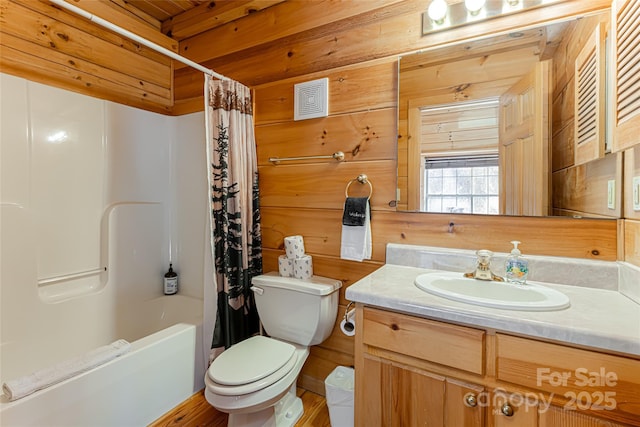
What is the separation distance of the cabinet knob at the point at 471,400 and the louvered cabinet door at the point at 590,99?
981 millimetres

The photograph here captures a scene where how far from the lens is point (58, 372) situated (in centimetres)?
112

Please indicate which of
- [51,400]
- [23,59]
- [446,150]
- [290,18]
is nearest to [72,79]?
[23,59]

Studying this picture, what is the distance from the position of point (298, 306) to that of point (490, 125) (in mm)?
1256

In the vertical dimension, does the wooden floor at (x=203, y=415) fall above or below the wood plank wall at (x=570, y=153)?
below

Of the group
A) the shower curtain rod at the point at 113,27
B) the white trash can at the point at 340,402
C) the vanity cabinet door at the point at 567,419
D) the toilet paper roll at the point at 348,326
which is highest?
the shower curtain rod at the point at 113,27

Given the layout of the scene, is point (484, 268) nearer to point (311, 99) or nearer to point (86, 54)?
point (311, 99)

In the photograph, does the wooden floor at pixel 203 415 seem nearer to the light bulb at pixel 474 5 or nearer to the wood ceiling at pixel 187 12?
the light bulb at pixel 474 5

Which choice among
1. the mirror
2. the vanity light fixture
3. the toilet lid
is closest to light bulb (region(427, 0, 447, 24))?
the vanity light fixture

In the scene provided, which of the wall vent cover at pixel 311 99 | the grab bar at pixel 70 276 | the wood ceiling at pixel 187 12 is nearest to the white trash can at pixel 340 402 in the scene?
the wall vent cover at pixel 311 99

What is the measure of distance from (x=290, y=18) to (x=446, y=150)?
127cm

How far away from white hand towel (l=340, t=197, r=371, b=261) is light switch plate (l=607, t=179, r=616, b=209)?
934mm

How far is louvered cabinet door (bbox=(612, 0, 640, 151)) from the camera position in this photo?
2.90 ft

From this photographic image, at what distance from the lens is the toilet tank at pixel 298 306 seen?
4.95ft

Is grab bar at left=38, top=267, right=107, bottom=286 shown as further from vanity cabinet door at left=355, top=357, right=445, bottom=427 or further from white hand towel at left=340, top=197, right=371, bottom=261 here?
vanity cabinet door at left=355, top=357, right=445, bottom=427
